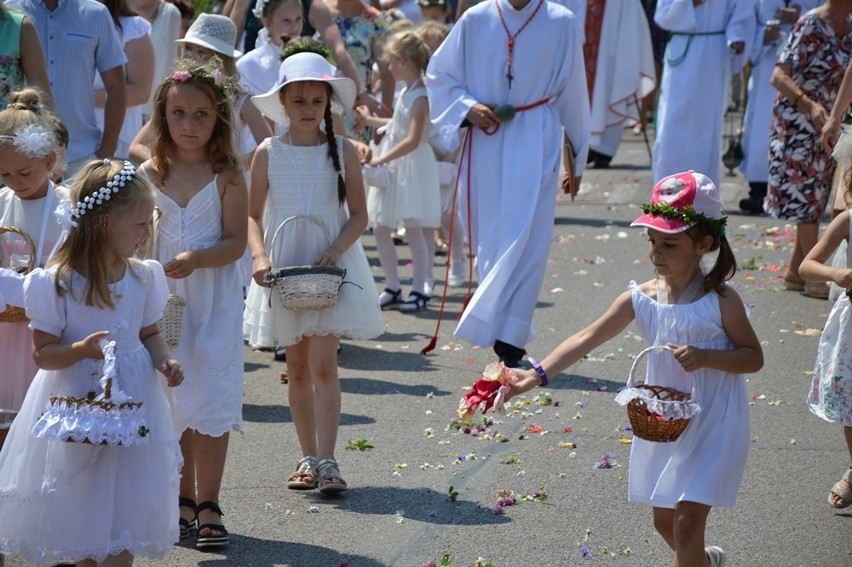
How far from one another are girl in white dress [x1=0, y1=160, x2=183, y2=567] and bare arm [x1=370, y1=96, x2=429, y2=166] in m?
5.33

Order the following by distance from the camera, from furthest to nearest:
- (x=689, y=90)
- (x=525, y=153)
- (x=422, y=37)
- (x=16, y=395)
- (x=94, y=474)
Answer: (x=689, y=90) < (x=422, y=37) < (x=525, y=153) < (x=16, y=395) < (x=94, y=474)

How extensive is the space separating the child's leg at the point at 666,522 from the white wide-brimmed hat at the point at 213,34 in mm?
4010

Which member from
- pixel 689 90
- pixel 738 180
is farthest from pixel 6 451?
pixel 738 180

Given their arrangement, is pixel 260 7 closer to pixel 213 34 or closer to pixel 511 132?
pixel 213 34

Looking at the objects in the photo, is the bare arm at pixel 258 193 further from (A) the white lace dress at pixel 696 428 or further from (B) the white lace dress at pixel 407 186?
(B) the white lace dress at pixel 407 186

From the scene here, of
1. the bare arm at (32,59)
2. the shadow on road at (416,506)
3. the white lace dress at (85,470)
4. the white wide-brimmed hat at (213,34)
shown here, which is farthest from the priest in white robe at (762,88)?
the white lace dress at (85,470)

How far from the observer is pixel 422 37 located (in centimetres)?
1051

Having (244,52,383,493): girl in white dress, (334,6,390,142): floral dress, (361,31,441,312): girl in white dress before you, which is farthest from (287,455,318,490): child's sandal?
(334,6,390,142): floral dress

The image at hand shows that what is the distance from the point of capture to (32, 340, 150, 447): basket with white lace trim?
4.17 meters

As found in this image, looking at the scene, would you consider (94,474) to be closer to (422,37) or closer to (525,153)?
(525,153)

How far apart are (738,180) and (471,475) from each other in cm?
Answer: 1051

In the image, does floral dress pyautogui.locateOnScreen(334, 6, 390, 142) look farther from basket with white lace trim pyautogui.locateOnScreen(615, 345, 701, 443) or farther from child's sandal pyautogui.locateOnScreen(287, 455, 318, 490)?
basket with white lace trim pyautogui.locateOnScreen(615, 345, 701, 443)

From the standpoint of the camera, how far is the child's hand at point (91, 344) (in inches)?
169

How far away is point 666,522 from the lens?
15.5 ft
